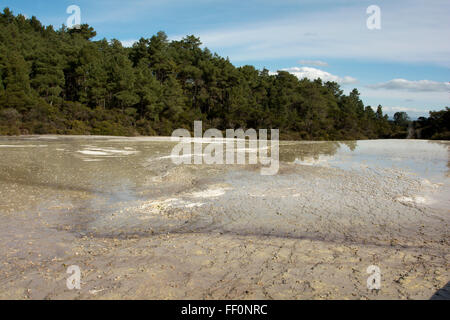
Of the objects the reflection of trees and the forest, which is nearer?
the reflection of trees

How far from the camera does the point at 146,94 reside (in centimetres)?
3912

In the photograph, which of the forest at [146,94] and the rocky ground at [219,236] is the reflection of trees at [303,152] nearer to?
the rocky ground at [219,236]

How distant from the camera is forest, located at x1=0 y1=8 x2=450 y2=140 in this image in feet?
107

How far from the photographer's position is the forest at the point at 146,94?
1288 inches

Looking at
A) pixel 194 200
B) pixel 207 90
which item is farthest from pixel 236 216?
pixel 207 90

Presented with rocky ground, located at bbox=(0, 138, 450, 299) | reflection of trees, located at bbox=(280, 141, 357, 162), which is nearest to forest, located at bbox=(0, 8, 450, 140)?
reflection of trees, located at bbox=(280, 141, 357, 162)

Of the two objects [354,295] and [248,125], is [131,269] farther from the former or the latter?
[248,125]

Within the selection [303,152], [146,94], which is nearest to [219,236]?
[303,152]

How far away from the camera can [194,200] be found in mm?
8281

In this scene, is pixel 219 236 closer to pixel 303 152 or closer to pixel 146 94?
pixel 303 152

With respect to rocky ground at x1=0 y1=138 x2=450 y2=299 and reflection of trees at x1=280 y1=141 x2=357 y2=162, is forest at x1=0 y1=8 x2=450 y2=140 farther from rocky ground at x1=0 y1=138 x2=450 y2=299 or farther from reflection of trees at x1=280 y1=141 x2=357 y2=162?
rocky ground at x1=0 y1=138 x2=450 y2=299

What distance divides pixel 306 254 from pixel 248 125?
4197 cm

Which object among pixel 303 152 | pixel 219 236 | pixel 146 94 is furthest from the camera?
pixel 146 94

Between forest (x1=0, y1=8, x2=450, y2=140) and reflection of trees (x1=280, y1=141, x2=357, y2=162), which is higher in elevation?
forest (x1=0, y1=8, x2=450, y2=140)
